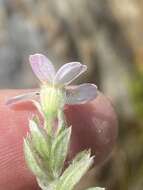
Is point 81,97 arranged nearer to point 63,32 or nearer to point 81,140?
point 81,140

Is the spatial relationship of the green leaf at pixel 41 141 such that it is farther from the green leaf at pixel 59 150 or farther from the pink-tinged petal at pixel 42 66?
the pink-tinged petal at pixel 42 66

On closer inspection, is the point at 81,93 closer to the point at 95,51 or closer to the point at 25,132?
the point at 25,132

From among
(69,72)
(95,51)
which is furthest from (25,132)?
(95,51)

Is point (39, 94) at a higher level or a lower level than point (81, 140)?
higher

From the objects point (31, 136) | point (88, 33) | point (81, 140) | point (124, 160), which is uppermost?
point (31, 136)

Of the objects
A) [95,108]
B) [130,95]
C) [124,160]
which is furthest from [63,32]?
[95,108]

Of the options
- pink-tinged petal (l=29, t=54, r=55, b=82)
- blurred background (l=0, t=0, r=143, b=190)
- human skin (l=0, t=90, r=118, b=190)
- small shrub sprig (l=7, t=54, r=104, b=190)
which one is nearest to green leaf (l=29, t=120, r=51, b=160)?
small shrub sprig (l=7, t=54, r=104, b=190)
